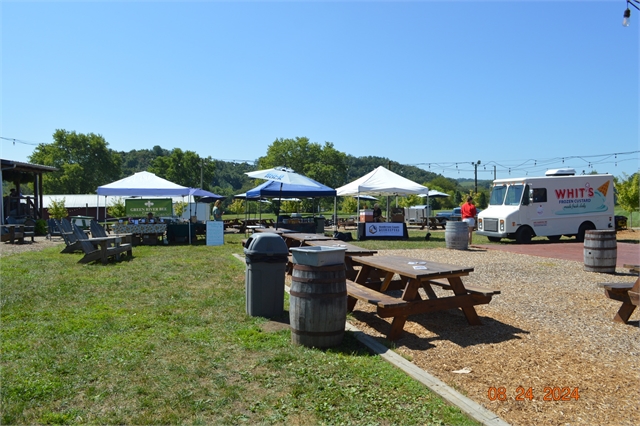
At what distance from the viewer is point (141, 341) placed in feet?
16.4

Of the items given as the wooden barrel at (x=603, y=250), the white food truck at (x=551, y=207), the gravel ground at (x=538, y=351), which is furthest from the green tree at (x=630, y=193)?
the gravel ground at (x=538, y=351)

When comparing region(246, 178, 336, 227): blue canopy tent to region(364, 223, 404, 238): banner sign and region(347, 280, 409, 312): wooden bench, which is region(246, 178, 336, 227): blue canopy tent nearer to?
region(364, 223, 404, 238): banner sign

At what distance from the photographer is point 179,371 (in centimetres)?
414

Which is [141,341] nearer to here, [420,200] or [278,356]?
[278,356]

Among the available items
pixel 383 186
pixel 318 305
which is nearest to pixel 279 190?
pixel 383 186

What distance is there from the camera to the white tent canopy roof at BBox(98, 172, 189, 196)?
16953 millimetres

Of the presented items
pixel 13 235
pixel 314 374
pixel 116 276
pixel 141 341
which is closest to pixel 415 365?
pixel 314 374

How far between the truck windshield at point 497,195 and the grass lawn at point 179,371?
1485 cm

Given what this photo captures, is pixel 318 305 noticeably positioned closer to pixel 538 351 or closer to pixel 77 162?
pixel 538 351

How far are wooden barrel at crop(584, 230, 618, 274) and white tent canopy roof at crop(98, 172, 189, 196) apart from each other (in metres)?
12.7

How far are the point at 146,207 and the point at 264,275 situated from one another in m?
14.5

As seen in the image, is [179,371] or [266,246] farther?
[266,246]

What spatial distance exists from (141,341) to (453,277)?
3471 millimetres

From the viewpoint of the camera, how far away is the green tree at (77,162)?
246 ft
